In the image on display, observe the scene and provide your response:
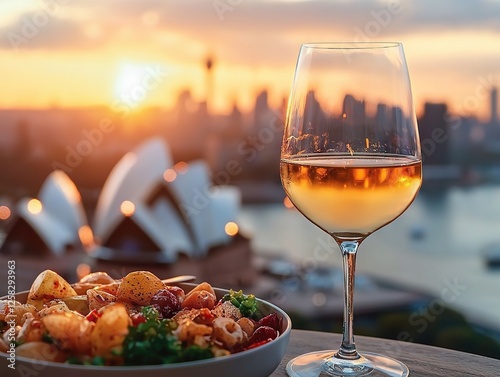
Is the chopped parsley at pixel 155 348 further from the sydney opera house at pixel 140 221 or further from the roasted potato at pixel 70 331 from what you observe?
the sydney opera house at pixel 140 221

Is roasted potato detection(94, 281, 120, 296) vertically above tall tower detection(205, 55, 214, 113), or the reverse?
tall tower detection(205, 55, 214, 113)

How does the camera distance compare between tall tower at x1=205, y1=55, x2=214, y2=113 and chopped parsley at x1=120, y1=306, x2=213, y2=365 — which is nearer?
chopped parsley at x1=120, y1=306, x2=213, y2=365

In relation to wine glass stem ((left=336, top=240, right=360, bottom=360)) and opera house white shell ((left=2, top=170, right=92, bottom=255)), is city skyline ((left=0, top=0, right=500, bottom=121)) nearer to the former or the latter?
opera house white shell ((left=2, top=170, right=92, bottom=255))

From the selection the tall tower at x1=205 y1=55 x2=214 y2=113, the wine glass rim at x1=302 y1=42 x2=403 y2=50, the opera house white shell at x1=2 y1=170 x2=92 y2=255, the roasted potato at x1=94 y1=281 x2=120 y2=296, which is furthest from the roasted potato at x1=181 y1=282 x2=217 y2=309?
the tall tower at x1=205 y1=55 x2=214 y2=113

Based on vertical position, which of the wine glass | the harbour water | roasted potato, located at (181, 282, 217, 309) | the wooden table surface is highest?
the wine glass

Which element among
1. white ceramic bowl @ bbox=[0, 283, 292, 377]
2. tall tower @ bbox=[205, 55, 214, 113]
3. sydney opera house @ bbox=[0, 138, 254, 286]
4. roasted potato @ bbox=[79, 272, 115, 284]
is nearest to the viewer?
white ceramic bowl @ bbox=[0, 283, 292, 377]

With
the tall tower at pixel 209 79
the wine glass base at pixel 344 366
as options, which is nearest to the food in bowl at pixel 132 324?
the wine glass base at pixel 344 366
